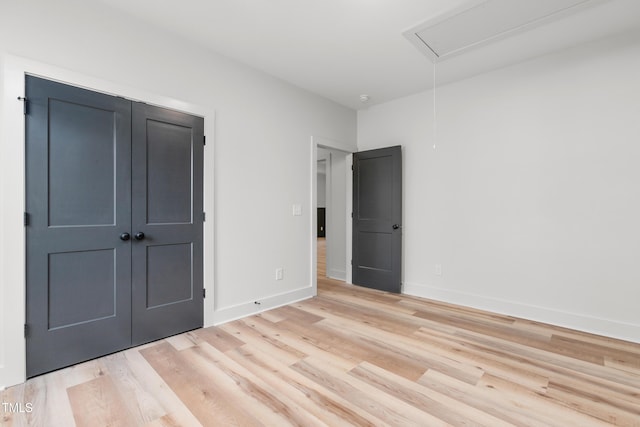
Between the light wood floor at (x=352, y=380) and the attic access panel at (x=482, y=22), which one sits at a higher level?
the attic access panel at (x=482, y=22)

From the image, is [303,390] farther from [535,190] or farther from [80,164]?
[535,190]

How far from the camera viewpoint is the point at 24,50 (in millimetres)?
1964

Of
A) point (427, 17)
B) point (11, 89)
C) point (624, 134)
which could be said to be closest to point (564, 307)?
point (624, 134)

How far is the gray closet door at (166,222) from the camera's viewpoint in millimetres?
2453

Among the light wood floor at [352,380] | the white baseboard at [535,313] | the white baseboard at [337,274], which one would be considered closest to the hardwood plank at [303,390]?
the light wood floor at [352,380]

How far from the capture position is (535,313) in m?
3.09

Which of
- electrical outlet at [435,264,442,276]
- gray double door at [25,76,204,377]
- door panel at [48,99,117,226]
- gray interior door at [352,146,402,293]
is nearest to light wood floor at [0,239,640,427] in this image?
gray double door at [25,76,204,377]

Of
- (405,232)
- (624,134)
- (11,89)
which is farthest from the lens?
(405,232)

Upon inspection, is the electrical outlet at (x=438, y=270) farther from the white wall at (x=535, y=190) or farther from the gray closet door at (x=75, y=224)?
the gray closet door at (x=75, y=224)

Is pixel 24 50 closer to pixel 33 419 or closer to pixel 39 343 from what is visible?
pixel 39 343

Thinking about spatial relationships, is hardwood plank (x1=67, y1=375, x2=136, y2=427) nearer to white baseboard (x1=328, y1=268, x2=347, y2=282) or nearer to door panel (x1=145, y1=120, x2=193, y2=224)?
door panel (x1=145, y1=120, x2=193, y2=224)

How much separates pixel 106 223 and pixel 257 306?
5.58ft

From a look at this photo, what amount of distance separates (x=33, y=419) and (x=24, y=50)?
229cm

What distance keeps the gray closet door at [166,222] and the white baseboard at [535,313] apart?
9.27ft
